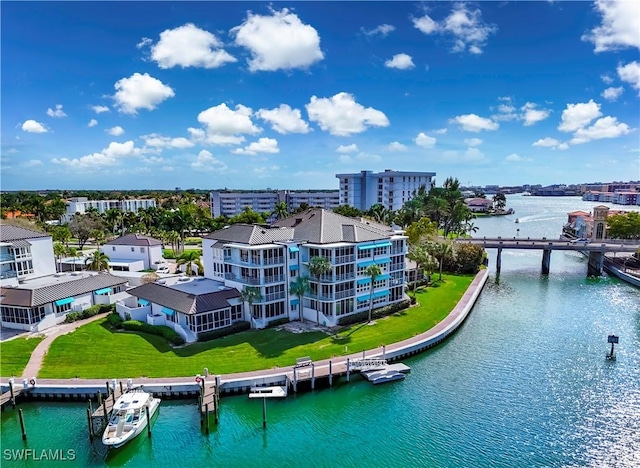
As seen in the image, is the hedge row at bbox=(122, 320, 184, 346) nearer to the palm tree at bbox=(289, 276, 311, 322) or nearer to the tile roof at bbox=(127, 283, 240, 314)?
the tile roof at bbox=(127, 283, 240, 314)

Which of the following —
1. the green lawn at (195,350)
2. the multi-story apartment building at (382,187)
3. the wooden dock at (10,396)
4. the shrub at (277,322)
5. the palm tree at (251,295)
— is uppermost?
the multi-story apartment building at (382,187)

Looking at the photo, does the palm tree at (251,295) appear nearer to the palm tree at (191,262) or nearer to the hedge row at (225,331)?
the hedge row at (225,331)

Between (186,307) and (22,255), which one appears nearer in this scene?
(186,307)

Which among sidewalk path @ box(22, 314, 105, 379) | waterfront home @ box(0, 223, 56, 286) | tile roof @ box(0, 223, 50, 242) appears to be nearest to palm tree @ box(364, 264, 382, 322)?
sidewalk path @ box(22, 314, 105, 379)

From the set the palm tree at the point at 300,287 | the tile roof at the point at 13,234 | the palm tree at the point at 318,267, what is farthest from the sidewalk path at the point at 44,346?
the palm tree at the point at 318,267

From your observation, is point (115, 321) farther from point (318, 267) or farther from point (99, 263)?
point (318, 267)

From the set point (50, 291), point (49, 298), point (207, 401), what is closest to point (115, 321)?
point (49, 298)
